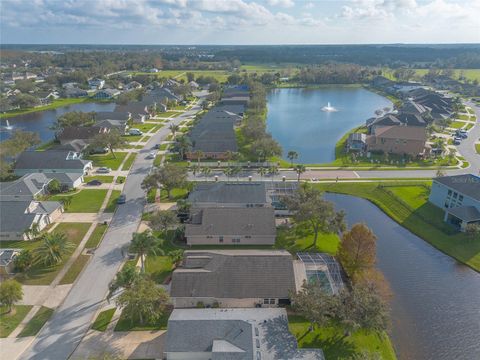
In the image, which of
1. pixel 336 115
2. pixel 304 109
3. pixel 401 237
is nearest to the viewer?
pixel 401 237

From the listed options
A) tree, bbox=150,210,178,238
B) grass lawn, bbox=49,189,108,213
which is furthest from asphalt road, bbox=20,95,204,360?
tree, bbox=150,210,178,238

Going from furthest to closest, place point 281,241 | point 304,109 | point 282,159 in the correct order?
point 304,109
point 282,159
point 281,241

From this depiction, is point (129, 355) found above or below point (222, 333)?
below

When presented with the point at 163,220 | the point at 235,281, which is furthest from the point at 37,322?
the point at 235,281

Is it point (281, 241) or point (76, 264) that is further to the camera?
point (281, 241)

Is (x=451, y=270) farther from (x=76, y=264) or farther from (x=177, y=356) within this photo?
(x=76, y=264)

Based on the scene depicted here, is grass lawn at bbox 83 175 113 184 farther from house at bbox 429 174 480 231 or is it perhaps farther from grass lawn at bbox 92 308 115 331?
house at bbox 429 174 480 231

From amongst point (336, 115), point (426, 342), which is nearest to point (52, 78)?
point (336, 115)
